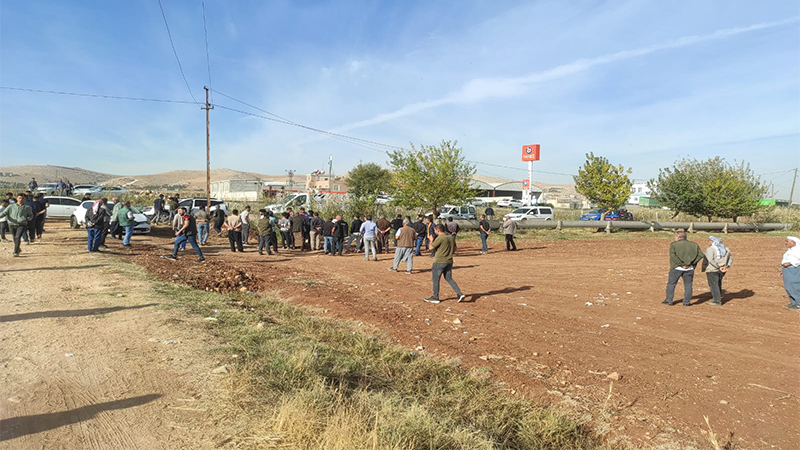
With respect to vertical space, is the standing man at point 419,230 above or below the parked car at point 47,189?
below

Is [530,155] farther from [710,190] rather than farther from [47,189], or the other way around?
[47,189]

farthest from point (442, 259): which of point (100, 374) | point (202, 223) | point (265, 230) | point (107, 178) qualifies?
point (107, 178)

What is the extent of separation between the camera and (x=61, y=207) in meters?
21.5

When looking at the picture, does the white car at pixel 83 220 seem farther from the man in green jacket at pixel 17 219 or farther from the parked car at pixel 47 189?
the parked car at pixel 47 189

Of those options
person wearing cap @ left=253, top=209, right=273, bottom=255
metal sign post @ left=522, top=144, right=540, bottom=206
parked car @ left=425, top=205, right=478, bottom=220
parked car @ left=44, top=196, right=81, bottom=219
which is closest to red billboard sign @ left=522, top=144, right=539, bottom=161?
metal sign post @ left=522, top=144, right=540, bottom=206

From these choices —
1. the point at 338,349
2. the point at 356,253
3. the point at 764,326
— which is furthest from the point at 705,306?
the point at 356,253

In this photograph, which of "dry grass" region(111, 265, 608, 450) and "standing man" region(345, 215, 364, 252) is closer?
"dry grass" region(111, 265, 608, 450)

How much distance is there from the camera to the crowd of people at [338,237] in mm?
8805

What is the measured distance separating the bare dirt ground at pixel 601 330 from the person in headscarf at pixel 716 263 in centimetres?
38

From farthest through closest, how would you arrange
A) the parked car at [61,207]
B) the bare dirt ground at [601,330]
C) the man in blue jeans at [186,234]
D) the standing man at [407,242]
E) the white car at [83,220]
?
the parked car at [61,207], the white car at [83,220], the man in blue jeans at [186,234], the standing man at [407,242], the bare dirt ground at [601,330]

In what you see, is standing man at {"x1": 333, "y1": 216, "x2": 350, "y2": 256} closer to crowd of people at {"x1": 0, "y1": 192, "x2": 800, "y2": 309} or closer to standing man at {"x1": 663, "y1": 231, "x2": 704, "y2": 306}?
crowd of people at {"x1": 0, "y1": 192, "x2": 800, "y2": 309}

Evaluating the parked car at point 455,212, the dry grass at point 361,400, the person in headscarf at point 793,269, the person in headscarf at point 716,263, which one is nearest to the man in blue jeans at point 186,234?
the dry grass at point 361,400

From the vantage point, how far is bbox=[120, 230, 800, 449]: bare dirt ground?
4.98 metres

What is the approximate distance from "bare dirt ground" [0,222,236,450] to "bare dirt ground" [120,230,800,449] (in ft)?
9.50
